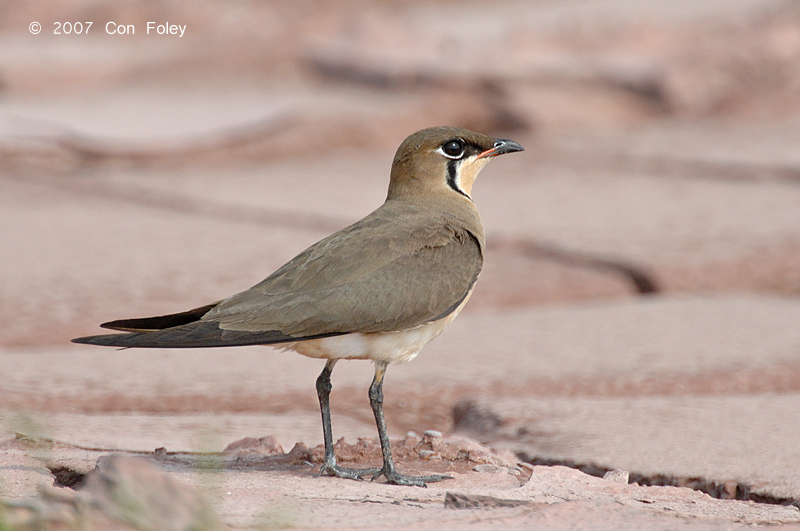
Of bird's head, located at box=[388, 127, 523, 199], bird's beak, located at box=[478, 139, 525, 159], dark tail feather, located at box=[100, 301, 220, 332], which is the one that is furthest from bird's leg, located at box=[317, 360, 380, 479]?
bird's beak, located at box=[478, 139, 525, 159]

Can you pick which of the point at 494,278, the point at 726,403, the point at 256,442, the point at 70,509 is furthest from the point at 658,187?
the point at 70,509

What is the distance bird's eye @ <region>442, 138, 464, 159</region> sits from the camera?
111 inches

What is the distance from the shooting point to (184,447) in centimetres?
233

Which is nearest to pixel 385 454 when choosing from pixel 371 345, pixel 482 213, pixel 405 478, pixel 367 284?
pixel 405 478

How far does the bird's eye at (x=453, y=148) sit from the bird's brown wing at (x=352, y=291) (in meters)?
0.26

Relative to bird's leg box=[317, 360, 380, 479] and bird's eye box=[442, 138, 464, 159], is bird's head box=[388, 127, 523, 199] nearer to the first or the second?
bird's eye box=[442, 138, 464, 159]

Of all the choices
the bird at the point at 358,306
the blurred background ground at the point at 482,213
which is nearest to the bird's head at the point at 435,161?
the bird at the point at 358,306

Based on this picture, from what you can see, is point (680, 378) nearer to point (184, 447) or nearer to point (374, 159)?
point (184, 447)

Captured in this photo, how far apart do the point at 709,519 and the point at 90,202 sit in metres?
3.36

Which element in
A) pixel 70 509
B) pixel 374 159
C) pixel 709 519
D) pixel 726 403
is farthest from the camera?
pixel 374 159

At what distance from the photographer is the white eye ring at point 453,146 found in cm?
282

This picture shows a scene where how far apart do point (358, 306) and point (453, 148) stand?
25.1 inches

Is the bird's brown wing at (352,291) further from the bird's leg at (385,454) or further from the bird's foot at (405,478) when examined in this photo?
the bird's foot at (405,478)

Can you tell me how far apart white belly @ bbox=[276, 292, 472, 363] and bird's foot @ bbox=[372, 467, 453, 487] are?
0.81ft
